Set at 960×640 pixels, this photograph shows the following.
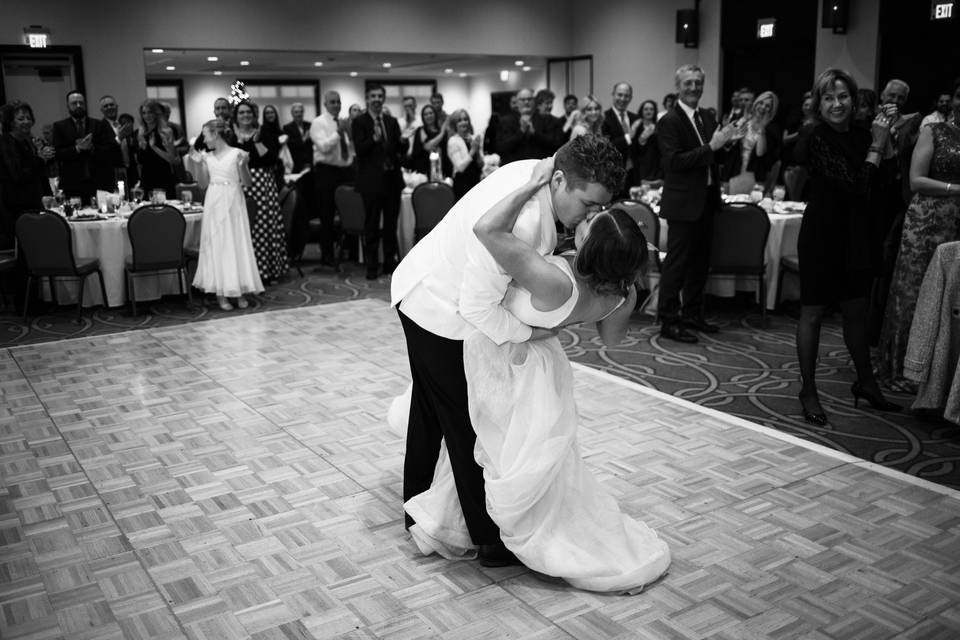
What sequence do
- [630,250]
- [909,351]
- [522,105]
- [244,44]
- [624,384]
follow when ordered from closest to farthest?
[630,250] → [909,351] → [624,384] → [522,105] → [244,44]

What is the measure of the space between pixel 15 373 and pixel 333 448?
261 cm

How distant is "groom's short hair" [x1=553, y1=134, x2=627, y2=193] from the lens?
2.48m

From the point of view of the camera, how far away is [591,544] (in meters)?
2.85

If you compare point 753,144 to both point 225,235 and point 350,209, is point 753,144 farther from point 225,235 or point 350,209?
point 225,235

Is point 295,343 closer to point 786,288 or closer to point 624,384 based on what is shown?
point 624,384

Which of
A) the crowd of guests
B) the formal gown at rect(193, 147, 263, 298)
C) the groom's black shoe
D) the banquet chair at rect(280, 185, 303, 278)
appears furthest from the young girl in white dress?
the groom's black shoe

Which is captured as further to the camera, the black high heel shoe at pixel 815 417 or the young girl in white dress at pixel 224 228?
the young girl in white dress at pixel 224 228

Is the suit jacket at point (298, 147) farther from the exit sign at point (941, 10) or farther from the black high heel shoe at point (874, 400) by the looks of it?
the black high heel shoe at point (874, 400)

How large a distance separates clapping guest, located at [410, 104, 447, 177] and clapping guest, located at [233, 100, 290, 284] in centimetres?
188

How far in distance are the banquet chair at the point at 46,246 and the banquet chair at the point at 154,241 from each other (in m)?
0.42

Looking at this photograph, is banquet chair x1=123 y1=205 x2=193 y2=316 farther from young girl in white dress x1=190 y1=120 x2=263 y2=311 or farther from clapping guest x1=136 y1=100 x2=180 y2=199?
clapping guest x1=136 y1=100 x2=180 y2=199

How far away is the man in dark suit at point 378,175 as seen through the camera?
340 inches

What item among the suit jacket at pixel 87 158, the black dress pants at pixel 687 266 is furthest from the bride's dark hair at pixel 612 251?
the suit jacket at pixel 87 158

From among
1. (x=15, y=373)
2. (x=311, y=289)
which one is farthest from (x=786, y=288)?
(x=15, y=373)
